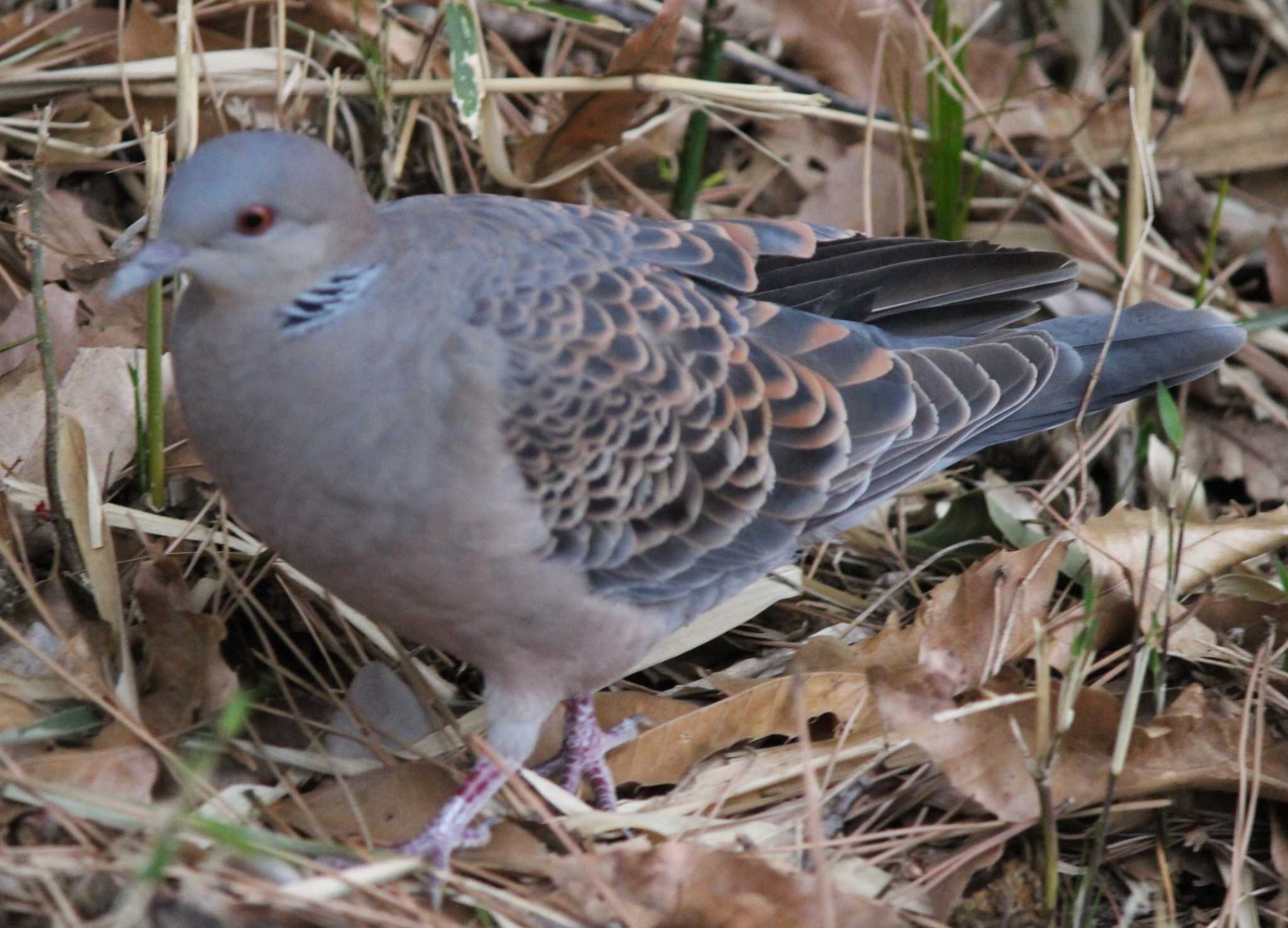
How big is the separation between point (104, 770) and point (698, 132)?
2384 millimetres

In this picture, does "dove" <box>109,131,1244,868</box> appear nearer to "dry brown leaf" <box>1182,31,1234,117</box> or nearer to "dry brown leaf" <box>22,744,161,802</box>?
"dry brown leaf" <box>22,744,161,802</box>

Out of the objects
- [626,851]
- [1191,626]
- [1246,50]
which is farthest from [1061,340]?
[1246,50]

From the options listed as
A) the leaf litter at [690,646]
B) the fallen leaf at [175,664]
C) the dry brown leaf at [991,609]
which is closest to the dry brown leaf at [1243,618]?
the leaf litter at [690,646]

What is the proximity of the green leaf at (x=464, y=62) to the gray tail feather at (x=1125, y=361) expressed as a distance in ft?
4.29

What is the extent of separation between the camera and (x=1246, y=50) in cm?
518

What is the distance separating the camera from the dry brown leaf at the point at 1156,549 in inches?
125

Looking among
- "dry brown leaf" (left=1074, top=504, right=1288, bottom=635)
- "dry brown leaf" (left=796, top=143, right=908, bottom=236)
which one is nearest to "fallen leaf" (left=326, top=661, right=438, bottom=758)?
"dry brown leaf" (left=1074, top=504, right=1288, bottom=635)

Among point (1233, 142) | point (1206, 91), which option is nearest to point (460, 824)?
point (1233, 142)

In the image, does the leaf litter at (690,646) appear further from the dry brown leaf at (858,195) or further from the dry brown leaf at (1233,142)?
the dry brown leaf at (1233,142)

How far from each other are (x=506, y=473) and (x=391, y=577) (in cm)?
26

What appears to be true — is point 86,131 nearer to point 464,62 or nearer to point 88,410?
point 88,410

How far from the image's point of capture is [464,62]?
3195 mm

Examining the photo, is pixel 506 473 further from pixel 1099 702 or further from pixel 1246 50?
pixel 1246 50

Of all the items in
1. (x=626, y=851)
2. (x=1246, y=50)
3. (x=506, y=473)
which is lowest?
(x=626, y=851)
